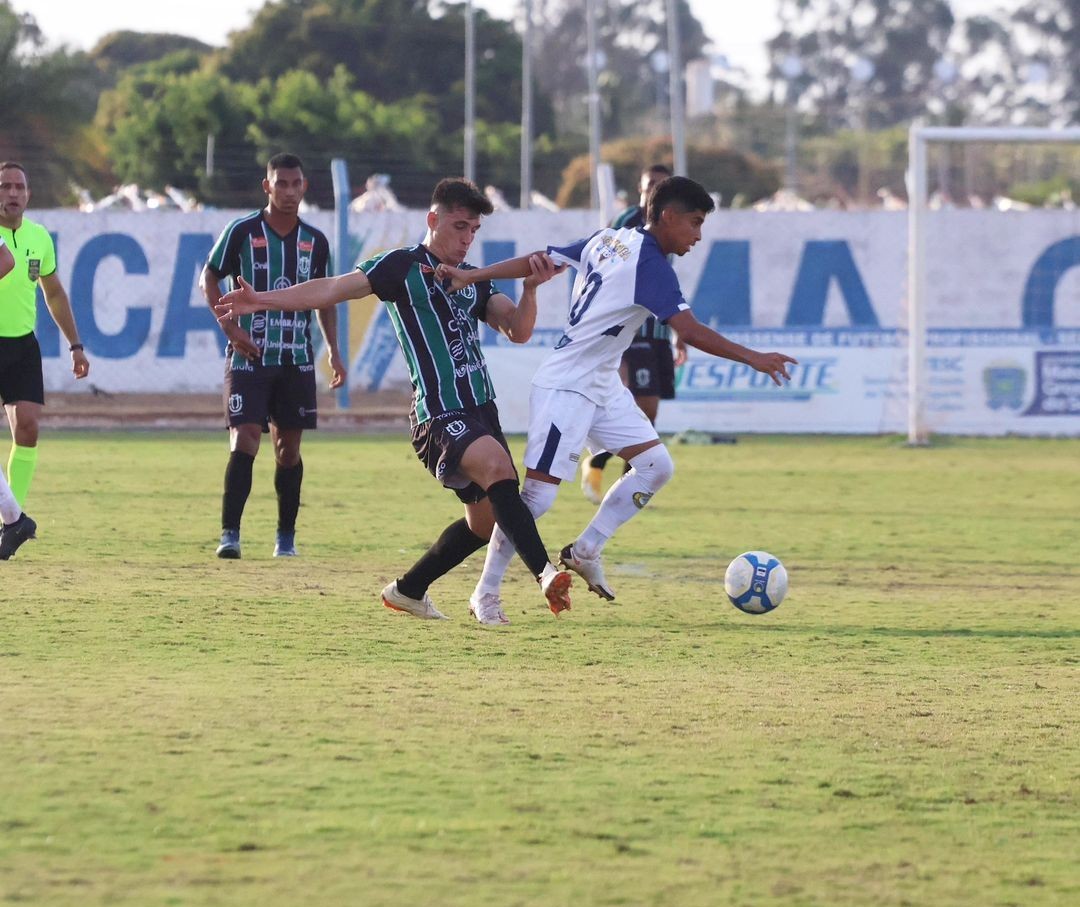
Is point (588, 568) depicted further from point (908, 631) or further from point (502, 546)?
point (908, 631)

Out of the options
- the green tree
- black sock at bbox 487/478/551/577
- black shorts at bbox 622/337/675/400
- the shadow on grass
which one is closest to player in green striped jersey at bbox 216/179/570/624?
black sock at bbox 487/478/551/577

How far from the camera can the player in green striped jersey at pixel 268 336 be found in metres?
9.49

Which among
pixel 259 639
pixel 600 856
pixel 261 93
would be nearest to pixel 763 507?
pixel 259 639

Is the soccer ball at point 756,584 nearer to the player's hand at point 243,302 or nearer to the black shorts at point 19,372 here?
the player's hand at point 243,302

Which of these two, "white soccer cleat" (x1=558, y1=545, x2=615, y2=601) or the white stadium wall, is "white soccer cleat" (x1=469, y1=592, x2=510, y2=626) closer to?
"white soccer cleat" (x1=558, y1=545, x2=615, y2=601)

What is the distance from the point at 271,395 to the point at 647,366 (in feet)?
12.2

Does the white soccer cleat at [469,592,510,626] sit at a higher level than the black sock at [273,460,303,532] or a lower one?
lower

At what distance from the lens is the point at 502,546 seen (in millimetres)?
7645

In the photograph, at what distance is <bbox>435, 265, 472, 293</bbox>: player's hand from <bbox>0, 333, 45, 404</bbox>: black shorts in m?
3.27

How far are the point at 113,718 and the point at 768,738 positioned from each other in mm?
1898

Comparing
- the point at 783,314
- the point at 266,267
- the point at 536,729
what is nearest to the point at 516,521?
the point at 536,729

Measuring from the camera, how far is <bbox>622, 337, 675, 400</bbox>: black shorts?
12719 millimetres

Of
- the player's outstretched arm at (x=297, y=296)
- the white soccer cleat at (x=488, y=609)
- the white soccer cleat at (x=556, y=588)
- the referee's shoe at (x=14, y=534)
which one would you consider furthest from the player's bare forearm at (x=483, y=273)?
the referee's shoe at (x=14, y=534)

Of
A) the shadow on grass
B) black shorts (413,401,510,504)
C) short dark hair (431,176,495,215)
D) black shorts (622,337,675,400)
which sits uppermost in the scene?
short dark hair (431,176,495,215)
